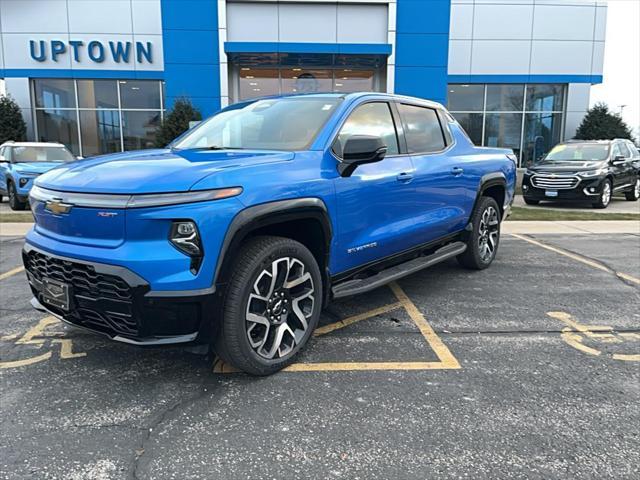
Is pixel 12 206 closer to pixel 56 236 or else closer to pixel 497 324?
pixel 56 236

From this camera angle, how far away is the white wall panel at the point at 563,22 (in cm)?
2033

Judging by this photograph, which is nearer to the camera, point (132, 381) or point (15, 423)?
point (15, 423)

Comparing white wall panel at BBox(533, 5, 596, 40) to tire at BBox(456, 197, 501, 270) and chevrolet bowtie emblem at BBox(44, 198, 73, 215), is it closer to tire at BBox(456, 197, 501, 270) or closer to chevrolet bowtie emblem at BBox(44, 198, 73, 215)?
tire at BBox(456, 197, 501, 270)

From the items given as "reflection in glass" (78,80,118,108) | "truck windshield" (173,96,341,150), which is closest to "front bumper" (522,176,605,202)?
"truck windshield" (173,96,341,150)

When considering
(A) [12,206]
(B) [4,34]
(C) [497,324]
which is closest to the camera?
(C) [497,324]

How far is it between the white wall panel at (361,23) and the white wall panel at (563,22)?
23.1ft

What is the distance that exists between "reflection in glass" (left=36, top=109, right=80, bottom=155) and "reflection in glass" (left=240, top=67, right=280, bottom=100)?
7141 millimetres

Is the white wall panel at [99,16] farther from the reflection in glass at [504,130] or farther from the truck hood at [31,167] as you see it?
the reflection in glass at [504,130]

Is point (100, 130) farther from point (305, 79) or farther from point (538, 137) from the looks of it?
point (538, 137)

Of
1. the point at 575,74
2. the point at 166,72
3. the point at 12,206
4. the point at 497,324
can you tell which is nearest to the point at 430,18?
the point at 575,74

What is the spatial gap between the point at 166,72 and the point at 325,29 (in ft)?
18.4

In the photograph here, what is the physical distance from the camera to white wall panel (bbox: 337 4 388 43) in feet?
56.6

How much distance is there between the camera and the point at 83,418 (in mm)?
2826

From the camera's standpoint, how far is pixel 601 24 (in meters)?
20.6
